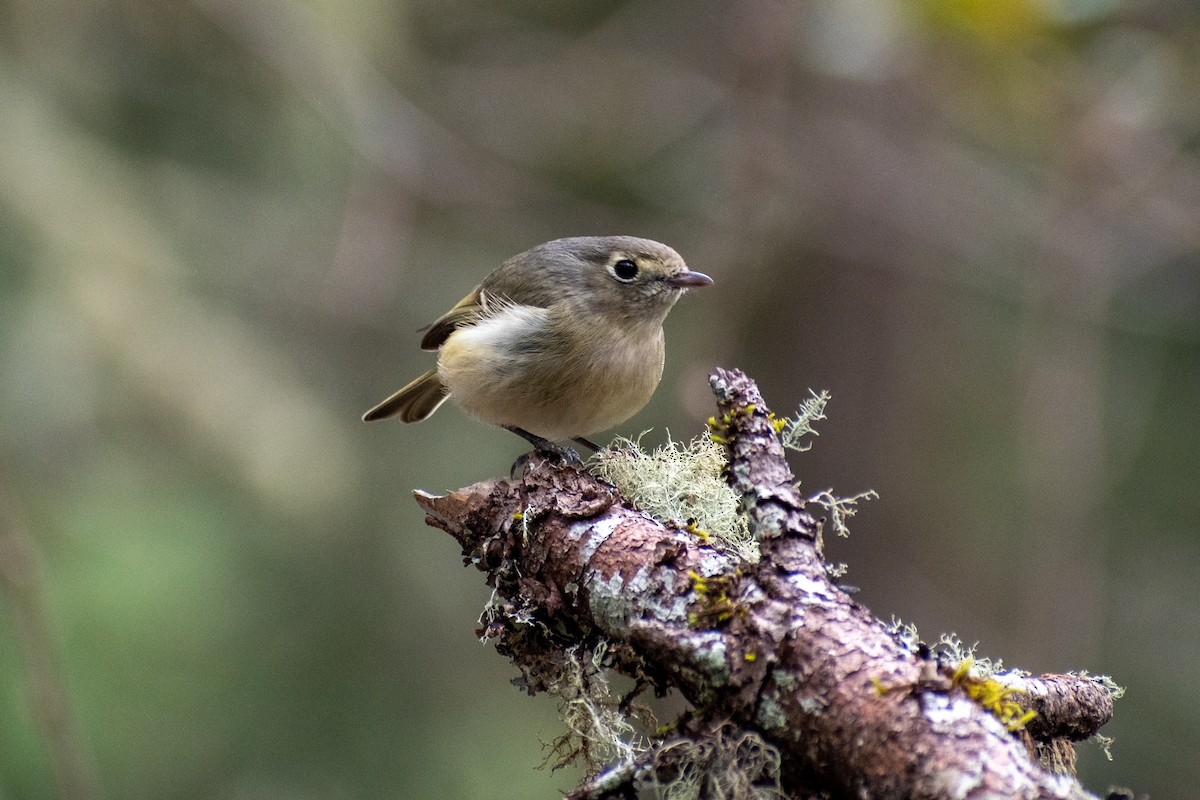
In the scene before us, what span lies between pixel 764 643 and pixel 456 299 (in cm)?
554

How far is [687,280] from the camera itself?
4.31 m

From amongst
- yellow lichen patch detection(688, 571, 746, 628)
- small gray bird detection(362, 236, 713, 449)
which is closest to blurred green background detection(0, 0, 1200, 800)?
small gray bird detection(362, 236, 713, 449)

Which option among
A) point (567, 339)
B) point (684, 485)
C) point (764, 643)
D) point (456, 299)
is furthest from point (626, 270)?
point (456, 299)

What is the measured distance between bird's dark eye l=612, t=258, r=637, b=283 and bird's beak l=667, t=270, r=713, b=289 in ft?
0.44

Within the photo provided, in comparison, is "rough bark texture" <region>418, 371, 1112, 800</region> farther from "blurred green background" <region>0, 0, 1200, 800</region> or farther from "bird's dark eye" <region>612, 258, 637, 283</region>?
"bird's dark eye" <region>612, 258, 637, 283</region>

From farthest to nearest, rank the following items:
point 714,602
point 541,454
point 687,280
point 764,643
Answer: point 687,280 < point 541,454 < point 714,602 < point 764,643

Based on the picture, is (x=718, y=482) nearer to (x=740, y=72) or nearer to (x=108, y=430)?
(x=740, y=72)

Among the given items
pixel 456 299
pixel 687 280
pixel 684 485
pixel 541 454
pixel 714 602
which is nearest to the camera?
pixel 714 602

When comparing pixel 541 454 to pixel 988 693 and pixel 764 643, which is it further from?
pixel 988 693

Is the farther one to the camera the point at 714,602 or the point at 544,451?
the point at 544,451

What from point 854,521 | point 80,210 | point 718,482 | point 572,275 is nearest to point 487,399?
point 572,275

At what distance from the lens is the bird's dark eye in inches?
171

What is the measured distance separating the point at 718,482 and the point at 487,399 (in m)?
1.40

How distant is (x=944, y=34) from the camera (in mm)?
4906
